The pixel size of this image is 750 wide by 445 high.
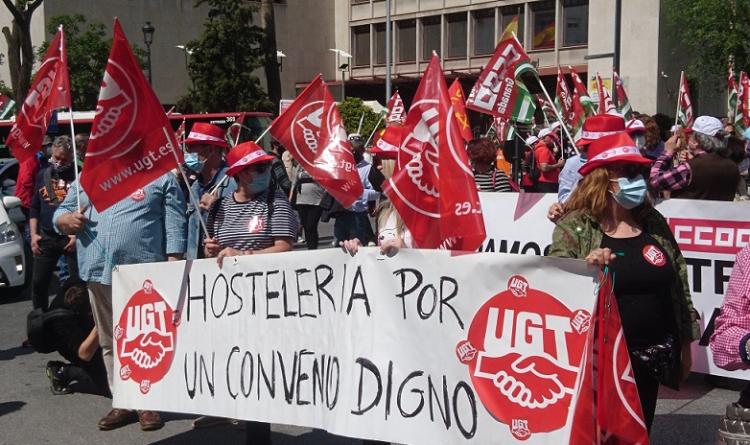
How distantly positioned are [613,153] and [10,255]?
7883mm

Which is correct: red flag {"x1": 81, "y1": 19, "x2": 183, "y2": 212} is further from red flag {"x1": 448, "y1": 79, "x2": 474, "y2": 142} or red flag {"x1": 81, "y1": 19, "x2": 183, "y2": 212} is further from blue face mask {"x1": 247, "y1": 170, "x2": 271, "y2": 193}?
red flag {"x1": 448, "y1": 79, "x2": 474, "y2": 142}

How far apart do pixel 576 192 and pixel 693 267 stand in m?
2.89

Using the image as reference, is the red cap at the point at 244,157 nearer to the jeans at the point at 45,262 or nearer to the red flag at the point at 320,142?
the red flag at the point at 320,142

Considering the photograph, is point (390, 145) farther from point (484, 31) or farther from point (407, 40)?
point (407, 40)

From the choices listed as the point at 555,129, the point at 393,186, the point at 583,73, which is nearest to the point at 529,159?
the point at 555,129

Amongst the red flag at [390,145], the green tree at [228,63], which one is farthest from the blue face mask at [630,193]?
the green tree at [228,63]

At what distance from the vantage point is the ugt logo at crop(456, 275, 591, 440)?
3.64 m

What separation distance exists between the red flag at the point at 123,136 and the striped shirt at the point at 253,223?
1.46 feet

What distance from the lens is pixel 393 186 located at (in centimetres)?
439

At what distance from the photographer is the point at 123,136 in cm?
494

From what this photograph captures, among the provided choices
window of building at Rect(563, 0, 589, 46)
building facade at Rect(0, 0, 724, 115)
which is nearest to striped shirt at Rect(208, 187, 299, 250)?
building facade at Rect(0, 0, 724, 115)

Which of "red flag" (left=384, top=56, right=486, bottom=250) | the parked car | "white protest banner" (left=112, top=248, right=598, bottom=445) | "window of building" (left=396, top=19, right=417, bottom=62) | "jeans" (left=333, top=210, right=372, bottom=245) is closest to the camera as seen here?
"white protest banner" (left=112, top=248, right=598, bottom=445)

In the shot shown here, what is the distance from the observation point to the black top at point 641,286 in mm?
3727

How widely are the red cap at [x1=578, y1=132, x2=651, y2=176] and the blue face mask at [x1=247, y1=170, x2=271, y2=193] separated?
1993 mm
